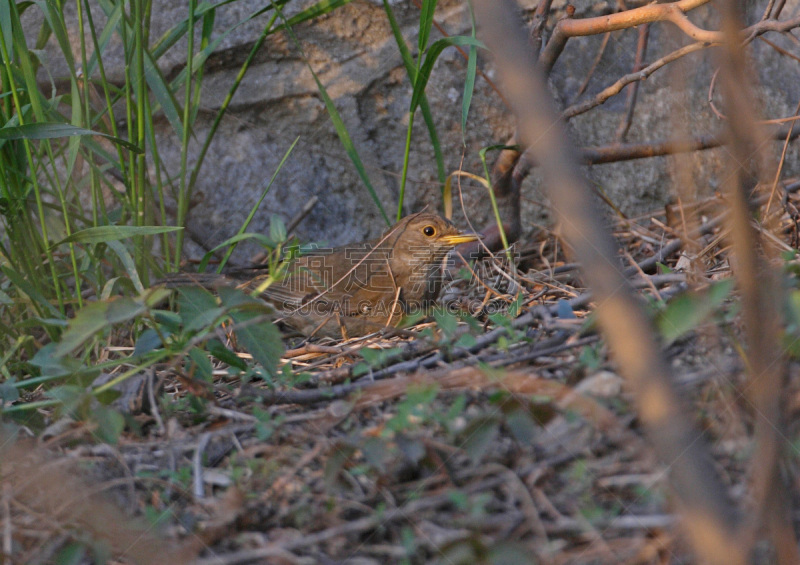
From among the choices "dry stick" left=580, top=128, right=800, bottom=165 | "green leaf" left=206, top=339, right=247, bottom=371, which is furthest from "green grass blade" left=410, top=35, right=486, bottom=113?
"green leaf" left=206, top=339, right=247, bottom=371

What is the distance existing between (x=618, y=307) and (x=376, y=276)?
3877mm

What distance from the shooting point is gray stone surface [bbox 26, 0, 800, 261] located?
505 cm

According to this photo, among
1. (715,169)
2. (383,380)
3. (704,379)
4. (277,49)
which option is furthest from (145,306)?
(715,169)

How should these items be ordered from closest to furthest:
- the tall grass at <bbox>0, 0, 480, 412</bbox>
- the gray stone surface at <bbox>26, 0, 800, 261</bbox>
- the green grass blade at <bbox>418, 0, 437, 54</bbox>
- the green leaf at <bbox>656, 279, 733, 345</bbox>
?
the green leaf at <bbox>656, 279, 733, 345</bbox> → the tall grass at <bbox>0, 0, 480, 412</bbox> → the green grass blade at <bbox>418, 0, 437, 54</bbox> → the gray stone surface at <bbox>26, 0, 800, 261</bbox>

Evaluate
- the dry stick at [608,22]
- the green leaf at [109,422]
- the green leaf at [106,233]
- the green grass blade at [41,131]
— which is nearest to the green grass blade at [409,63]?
the dry stick at [608,22]

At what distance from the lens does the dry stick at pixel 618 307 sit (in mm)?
1104

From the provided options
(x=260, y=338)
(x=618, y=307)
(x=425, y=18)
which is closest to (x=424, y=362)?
(x=260, y=338)

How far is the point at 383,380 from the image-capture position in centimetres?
249

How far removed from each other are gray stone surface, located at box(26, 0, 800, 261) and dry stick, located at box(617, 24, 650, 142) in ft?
1.13

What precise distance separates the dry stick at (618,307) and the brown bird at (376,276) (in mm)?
3276

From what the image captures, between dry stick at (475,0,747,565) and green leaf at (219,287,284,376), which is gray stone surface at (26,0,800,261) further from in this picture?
dry stick at (475,0,747,565)

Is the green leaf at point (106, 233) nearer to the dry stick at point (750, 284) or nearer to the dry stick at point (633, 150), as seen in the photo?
the dry stick at point (633, 150)

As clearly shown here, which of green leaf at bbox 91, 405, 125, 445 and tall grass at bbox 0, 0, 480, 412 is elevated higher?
tall grass at bbox 0, 0, 480, 412

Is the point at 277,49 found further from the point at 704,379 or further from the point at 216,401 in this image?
the point at 704,379
